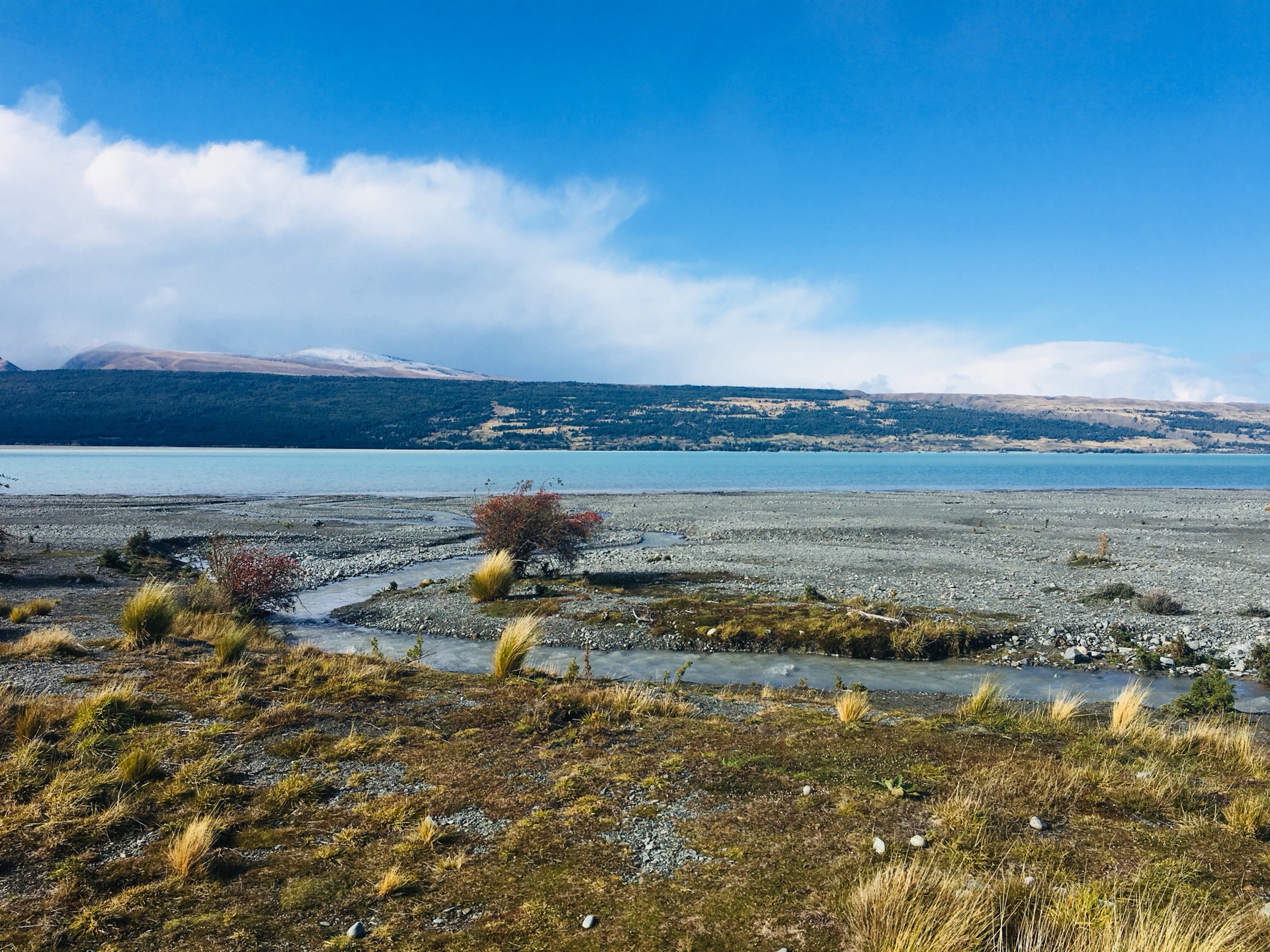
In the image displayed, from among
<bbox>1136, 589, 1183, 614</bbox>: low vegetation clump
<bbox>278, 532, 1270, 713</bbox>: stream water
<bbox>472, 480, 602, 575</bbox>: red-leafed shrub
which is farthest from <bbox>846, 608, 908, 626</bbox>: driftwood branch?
<bbox>472, 480, 602, 575</bbox>: red-leafed shrub

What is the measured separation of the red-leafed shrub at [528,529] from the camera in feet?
85.0

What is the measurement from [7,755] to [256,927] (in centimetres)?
519

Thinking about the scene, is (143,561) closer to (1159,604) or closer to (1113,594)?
(1113,594)

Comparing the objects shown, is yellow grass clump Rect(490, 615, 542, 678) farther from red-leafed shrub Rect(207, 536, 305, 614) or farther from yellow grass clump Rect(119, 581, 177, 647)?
red-leafed shrub Rect(207, 536, 305, 614)

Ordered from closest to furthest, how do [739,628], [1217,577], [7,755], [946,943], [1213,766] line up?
1. [946,943]
2. [7,755]
3. [1213,766]
4. [739,628]
5. [1217,577]

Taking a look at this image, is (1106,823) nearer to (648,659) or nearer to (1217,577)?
(648,659)

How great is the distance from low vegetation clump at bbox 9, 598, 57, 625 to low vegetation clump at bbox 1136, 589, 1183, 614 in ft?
99.0

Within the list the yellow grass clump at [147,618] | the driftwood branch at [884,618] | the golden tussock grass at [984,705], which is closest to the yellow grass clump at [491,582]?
the yellow grass clump at [147,618]

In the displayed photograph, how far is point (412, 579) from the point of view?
26094 mm

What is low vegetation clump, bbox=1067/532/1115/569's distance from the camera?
93.0 ft

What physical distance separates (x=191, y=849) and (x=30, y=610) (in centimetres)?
1621

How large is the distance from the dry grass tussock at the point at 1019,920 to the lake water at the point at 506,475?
63.9 meters

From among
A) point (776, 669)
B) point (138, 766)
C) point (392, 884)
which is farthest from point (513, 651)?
point (392, 884)

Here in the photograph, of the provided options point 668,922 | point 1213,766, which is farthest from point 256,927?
point 1213,766
